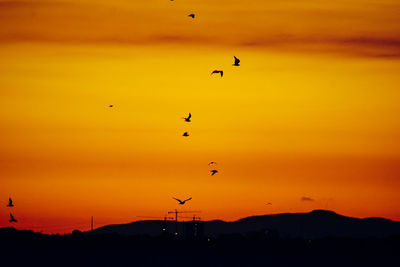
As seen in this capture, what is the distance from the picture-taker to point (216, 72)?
121125mm

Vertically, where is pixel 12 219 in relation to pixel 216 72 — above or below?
below

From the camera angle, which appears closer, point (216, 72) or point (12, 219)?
point (216, 72)

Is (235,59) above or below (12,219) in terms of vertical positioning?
above

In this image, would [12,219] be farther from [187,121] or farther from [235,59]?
[235,59]

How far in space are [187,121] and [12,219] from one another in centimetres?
2501

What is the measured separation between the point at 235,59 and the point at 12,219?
34.0m

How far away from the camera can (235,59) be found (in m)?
117

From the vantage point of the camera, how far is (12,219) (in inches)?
5482

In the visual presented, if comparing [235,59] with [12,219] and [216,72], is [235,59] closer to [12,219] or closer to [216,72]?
[216,72]

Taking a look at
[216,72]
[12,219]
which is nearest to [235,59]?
[216,72]

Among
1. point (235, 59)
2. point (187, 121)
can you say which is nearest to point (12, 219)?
point (187, 121)

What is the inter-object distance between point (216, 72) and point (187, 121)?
5.66 m

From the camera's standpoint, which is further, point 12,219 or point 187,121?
point 12,219

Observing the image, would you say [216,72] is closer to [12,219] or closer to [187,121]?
[187,121]
